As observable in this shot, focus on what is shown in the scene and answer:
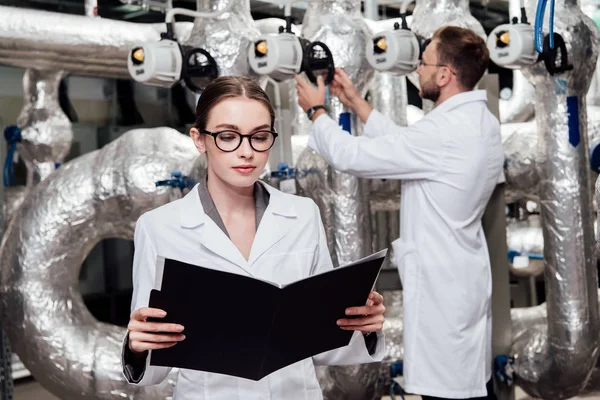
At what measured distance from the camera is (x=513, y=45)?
84.9 inches

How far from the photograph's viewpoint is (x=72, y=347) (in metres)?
2.31

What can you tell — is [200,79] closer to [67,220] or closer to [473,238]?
[67,220]

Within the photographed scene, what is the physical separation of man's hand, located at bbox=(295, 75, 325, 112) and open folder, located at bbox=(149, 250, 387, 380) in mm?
1050

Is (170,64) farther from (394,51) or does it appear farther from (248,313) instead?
(248,313)

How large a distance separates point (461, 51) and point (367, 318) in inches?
43.4

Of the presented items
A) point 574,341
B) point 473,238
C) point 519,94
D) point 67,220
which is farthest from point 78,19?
point 519,94

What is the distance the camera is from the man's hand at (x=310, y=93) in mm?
2148

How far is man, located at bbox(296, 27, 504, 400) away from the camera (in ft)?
6.83

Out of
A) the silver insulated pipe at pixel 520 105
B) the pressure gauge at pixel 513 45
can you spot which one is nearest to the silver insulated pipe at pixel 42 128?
the pressure gauge at pixel 513 45

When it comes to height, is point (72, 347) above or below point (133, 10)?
below

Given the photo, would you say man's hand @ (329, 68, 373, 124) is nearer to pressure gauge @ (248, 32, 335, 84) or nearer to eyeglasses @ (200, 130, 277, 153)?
pressure gauge @ (248, 32, 335, 84)

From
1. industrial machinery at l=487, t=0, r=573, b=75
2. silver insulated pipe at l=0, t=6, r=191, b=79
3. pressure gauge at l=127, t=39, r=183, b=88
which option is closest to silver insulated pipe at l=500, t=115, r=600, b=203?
industrial machinery at l=487, t=0, r=573, b=75

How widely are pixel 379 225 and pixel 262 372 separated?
226cm

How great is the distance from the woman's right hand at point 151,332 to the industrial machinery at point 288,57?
113 cm
